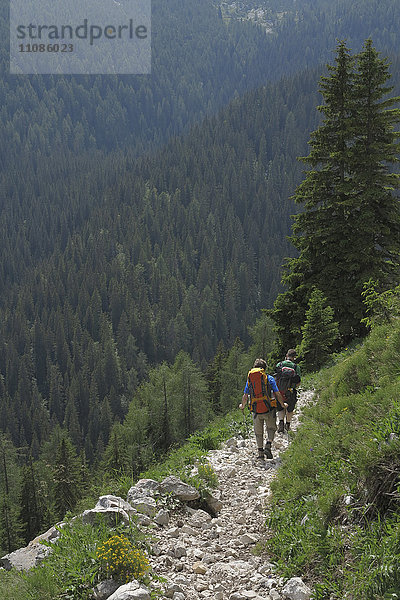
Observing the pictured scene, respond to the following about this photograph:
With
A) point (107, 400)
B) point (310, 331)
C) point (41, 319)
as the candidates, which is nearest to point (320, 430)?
point (310, 331)

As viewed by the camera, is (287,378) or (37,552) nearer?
(37,552)

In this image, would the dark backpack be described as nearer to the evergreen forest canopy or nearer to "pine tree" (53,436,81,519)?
"pine tree" (53,436,81,519)

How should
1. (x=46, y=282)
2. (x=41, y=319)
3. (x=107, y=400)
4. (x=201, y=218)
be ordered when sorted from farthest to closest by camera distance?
(x=201, y=218) → (x=46, y=282) → (x=41, y=319) → (x=107, y=400)

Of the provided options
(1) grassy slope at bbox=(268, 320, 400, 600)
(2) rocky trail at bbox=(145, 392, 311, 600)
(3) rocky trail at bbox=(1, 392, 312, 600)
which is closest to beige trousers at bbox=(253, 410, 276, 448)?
(3) rocky trail at bbox=(1, 392, 312, 600)

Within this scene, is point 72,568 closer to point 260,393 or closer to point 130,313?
point 260,393

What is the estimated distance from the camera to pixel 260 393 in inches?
419

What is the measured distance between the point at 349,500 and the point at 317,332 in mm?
13334

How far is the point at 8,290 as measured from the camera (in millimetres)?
167875

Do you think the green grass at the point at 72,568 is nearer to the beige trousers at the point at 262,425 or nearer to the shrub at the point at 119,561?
the shrub at the point at 119,561

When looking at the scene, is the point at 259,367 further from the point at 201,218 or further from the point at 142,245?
the point at 201,218

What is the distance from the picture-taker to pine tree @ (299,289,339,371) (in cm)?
1847

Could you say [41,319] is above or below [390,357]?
below

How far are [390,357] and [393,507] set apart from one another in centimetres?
390

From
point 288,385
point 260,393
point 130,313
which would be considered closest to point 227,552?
point 260,393
